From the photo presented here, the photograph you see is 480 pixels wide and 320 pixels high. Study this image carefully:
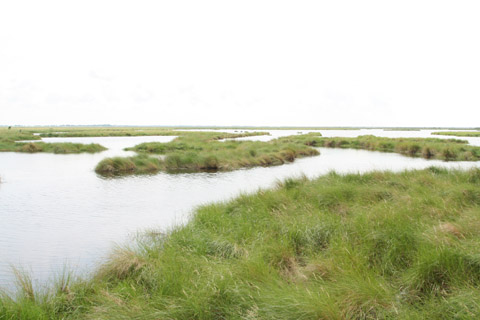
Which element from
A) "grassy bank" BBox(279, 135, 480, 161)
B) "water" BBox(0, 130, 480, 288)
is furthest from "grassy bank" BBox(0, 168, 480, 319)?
"grassy bank" BBox(279, 135, 480, 161)

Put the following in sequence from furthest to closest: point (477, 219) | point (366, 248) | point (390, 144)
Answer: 1. point (390, 144)
2. point (477, 219)
3. point (366, 248)

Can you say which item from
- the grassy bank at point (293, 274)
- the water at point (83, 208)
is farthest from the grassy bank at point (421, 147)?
the grassy bank at point (293, 274)

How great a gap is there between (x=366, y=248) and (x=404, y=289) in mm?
1529

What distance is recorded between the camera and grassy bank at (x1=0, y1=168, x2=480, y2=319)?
4.59m

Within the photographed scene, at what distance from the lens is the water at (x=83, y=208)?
8.99 meters

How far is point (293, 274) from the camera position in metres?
6.27

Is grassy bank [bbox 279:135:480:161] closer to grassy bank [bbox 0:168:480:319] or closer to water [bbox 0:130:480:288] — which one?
water [bbox 0:130:480:288]

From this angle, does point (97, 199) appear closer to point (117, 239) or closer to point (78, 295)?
point (117, 239)

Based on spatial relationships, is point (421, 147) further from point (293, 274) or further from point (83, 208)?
point (293, 274)

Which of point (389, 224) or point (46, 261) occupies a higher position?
point (389, 224)

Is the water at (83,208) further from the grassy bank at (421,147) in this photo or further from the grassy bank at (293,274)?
the grassy bank at (421,147)

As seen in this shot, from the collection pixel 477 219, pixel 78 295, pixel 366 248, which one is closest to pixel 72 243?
pixel 78 295

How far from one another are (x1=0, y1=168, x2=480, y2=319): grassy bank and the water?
2195 mm

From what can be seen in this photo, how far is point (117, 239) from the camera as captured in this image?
10.3 meters
